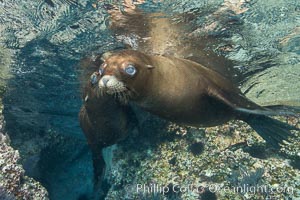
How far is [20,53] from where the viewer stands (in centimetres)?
820

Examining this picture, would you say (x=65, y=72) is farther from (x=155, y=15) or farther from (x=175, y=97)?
(x=175, y=97)

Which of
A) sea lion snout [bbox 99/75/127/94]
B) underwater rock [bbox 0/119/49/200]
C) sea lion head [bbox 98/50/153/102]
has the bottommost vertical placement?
underwater rock [bbox 0/119/49/200]

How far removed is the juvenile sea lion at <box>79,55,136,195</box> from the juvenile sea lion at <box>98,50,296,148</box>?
2.67 ft

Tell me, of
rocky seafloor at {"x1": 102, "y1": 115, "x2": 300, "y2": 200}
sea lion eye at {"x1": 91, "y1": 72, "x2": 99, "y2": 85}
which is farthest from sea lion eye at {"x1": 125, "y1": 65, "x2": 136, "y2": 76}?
rocky seafloor at {"x1": 102, "y1": 115, "x2": 300, "y2": 200}

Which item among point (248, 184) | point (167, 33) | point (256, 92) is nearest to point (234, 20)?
point (167, 33)

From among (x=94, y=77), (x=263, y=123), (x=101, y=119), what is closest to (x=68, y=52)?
(x=101, y=119)

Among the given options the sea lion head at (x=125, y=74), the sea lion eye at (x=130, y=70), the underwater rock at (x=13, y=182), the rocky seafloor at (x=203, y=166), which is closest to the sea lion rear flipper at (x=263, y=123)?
the rocky seafloor at (x=203, y=166)

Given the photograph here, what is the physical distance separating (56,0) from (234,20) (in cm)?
378

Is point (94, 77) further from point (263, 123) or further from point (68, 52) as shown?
point (68, 52)

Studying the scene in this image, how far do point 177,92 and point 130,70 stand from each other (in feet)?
4.18

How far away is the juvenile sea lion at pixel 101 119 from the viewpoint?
19.4ft

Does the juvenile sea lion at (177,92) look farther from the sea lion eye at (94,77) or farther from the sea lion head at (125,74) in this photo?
the sea lion eye at (94,77)

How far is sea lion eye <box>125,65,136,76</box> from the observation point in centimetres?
389

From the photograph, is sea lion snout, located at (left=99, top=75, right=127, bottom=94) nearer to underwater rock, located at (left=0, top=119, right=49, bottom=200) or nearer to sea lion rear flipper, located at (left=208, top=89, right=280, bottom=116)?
sea lion rear flipper, located at (left=208, top=89, right=280, bottom=116)
